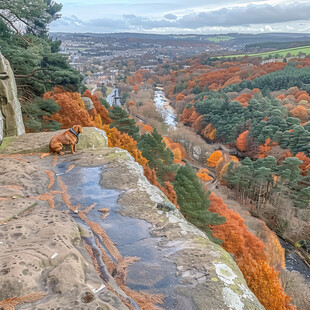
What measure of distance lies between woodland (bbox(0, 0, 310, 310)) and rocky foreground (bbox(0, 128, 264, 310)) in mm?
9790

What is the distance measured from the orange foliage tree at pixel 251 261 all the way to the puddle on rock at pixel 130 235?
34.0 feet

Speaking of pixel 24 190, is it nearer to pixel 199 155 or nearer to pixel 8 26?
pixel 8 26

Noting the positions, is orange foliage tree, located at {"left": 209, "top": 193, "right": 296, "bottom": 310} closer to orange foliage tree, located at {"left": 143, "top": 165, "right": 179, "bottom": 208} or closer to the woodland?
the woodland

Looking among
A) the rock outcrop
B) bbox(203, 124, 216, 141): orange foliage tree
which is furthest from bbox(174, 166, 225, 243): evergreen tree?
bbox(203, 124, 216, 141): orange foliage tree

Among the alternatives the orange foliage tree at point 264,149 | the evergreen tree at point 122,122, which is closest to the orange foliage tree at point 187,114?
the orange foliage tree at point 264,149

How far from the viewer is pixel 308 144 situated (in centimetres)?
4219

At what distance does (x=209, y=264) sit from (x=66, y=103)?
767 inches

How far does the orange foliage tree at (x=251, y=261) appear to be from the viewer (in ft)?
43.7

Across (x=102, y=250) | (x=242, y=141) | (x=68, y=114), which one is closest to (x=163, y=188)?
(x=68, y=114)

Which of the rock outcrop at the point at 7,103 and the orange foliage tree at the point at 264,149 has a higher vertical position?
Result: the rock outcrop at the point at 7,103

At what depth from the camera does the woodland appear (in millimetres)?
16719

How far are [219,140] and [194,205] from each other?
49.4m

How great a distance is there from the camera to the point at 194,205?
56.4 feet

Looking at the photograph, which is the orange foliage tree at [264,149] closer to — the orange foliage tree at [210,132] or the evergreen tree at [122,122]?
the orange foliage tree at [210,132]
